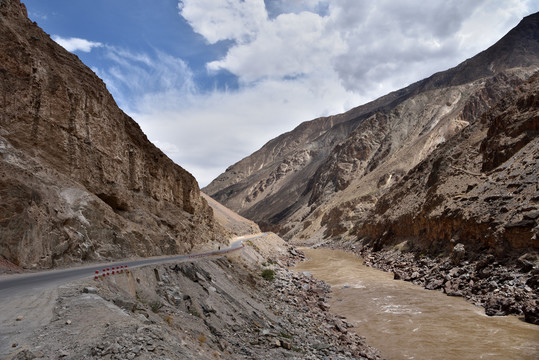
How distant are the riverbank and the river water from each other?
0.60 meters

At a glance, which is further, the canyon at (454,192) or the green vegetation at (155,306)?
the canyon at (454,192)

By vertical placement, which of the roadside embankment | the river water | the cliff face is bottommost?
the river water

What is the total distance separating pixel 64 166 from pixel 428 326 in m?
19.4

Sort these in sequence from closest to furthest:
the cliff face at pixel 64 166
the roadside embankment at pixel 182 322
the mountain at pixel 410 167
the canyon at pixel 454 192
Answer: the roadside embankment at pixel 182 322
the cliff face at pixel 64 166
the canyon at pixel 454 192
the mountain at pixel 410 167

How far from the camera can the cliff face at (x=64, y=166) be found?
43.3ft

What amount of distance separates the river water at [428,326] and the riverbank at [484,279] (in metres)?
0.60

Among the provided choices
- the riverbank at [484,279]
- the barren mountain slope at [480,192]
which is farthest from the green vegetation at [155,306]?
the barren mountain slope at [480,192]

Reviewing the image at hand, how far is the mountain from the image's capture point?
28859mm

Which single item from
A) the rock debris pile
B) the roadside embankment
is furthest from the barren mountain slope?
the roadside embankment

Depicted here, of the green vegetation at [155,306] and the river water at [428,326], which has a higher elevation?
the green vegetation at [155,306]

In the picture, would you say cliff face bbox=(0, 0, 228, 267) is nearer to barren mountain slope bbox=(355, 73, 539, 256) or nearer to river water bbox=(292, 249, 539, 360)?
river water bbox=(292, 249, 539, 360)

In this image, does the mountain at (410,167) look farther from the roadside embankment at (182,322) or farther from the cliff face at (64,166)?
the cliff face at (64,166)

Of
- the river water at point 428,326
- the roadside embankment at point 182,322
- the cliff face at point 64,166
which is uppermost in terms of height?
the cliff face at point 64,166

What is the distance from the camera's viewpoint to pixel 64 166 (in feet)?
59.2
